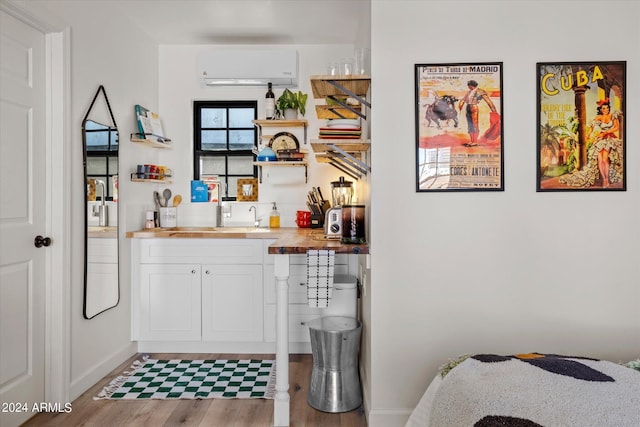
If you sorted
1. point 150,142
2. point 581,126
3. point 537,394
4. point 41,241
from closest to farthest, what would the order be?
point 537,394 < point 581,126 < point 41,241 < point 150,142

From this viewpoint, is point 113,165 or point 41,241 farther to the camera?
point 113,165

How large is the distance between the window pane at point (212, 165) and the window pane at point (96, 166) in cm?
118

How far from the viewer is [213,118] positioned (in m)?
4.19

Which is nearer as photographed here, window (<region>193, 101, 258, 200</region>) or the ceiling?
the ceiling

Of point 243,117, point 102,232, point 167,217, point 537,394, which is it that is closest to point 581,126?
point 537,394

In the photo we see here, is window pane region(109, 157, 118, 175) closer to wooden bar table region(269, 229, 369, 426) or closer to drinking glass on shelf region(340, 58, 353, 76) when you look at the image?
wooden bar table region(269, 229, 369, 426)

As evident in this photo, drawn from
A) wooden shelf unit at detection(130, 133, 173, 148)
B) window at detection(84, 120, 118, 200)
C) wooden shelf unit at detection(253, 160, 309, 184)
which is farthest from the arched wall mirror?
wooden shelf unit at detection(253, 160, 309, 184)

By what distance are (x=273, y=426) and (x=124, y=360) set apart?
154 centimetres

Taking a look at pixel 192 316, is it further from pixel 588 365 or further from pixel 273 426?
pixel 588 365

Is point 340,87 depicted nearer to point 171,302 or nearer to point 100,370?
point 171,302

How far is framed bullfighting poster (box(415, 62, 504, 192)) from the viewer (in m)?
2.27

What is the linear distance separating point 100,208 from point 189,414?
1.44 metres

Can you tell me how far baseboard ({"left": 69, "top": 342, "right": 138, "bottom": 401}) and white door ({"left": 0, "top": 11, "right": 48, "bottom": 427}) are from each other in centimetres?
22

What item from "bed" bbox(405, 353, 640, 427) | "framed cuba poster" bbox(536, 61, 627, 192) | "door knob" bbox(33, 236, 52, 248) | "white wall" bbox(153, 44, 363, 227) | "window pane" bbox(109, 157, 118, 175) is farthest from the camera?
"white wall" bbox(153, 44, 363, 227)
